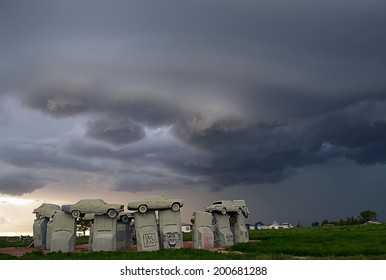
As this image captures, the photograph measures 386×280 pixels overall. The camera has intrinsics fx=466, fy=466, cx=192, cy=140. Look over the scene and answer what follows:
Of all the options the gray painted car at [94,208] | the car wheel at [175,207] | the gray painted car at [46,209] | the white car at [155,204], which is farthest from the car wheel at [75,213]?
the gray painted car at [46,209]

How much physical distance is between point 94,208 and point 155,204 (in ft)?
12.0

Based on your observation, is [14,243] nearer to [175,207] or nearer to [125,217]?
[125,217]

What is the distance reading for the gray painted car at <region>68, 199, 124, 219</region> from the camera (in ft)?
91.8

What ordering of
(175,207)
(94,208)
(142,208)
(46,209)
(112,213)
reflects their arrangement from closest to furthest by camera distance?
(142,208) < (94,208) < (112,213) < (175,207) < (46,209)

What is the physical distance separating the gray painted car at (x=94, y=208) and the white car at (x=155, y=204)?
0.92 m

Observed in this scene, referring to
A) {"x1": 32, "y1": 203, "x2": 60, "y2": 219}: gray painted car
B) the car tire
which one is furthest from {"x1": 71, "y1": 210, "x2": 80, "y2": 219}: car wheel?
the car tire

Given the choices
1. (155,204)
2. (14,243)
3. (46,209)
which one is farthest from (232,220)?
(14,243)

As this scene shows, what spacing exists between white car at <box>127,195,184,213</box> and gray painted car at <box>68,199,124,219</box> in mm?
918

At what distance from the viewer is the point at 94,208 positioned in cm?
2795

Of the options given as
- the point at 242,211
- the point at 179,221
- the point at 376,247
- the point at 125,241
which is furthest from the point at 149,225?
the point at 376,247

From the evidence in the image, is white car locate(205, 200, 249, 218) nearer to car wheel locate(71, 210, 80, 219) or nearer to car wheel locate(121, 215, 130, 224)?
car wheel locate(121, 215, 130, 224)

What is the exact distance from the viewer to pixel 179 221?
28.9 meters

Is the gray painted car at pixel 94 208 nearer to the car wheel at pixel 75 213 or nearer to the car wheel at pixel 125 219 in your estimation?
the car wheel at pixel 75 213

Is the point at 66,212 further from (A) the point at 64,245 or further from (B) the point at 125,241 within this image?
(B) the point at 125,241
